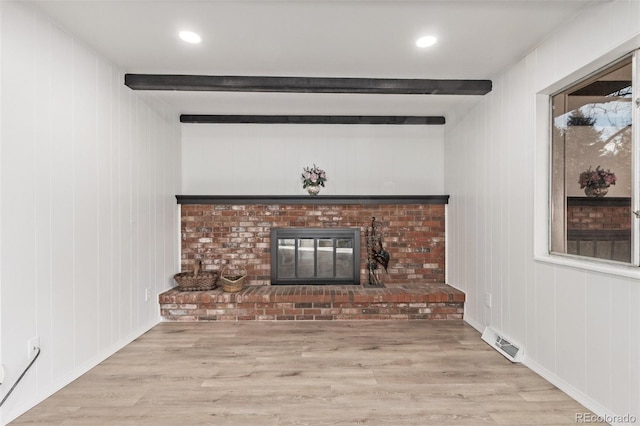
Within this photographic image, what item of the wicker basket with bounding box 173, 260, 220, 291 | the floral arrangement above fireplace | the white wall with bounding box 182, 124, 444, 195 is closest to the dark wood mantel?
the white wall with bounding box 182, 124, 444, 195

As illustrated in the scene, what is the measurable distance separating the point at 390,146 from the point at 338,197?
95cm

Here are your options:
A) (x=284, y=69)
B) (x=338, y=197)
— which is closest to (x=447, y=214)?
(x=338, y=197)

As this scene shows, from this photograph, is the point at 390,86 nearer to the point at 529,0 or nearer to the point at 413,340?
the point at 529,0

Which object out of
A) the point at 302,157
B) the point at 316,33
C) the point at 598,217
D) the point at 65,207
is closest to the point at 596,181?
the point at 598,217

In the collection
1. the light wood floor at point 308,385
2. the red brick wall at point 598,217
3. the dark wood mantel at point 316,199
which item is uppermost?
the dark wood mantel at point 316,199

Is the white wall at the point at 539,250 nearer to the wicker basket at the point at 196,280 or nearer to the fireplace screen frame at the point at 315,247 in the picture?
the fireplace screen frame at the point at 315,247

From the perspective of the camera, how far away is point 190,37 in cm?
224

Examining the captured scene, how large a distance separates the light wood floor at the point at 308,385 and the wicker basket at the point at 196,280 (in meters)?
0.62

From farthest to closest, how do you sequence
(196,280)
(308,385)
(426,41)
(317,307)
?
1. (196,280)
2. (317,307)
3. (426,41)
4. (308,385)

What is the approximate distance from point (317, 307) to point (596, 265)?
2374mm

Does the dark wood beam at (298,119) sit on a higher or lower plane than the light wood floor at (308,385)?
higher

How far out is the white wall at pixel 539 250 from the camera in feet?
5.63

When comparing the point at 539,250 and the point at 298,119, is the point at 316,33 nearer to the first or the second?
the point at 298,119

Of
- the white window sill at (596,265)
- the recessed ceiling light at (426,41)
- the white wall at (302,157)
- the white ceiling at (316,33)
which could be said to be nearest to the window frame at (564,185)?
the white window sill at (596,265)
